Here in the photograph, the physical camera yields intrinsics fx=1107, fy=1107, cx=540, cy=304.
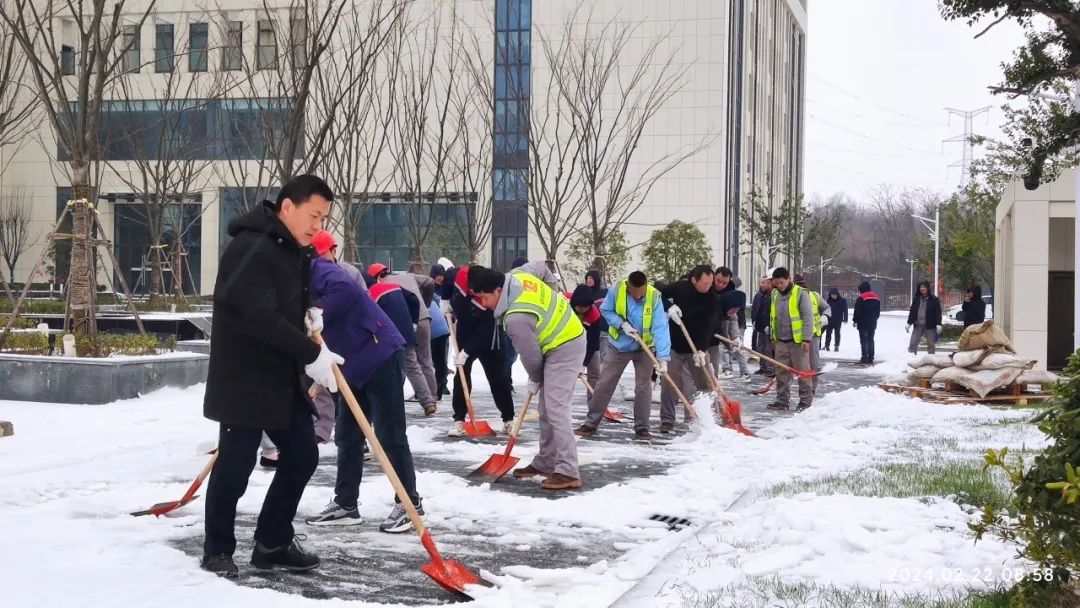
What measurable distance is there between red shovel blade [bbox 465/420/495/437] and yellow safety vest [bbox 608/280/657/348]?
59.0 inches

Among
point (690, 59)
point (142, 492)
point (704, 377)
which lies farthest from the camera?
point (690, 59)

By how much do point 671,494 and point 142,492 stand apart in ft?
11.2

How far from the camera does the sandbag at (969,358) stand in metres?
14.1

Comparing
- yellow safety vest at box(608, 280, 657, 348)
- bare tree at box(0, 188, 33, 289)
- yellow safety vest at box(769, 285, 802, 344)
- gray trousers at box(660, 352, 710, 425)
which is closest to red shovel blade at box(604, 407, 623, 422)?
gray trousers at box(660, 352, 710, 425)

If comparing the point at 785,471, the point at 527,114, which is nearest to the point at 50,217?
the point at 527,114

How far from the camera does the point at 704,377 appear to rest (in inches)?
480

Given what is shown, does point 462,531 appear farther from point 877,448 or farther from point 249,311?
point 877,448

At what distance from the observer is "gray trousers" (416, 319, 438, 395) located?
12633 millimetres

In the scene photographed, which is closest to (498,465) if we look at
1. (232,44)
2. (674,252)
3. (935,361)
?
(935,361)

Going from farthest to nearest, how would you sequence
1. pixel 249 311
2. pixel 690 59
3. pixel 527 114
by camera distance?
pixel 690 59
pixel 527 114
pixel 249 311

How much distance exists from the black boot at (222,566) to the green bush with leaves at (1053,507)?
10.4 ft

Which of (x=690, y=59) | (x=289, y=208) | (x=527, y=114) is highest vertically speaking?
(x=690, y=59)

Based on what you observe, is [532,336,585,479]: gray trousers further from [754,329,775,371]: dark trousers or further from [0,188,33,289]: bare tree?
[0,188,33,289]: bare tree

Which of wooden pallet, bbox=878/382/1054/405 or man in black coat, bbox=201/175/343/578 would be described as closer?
man in black coat, bbox=201/175/343/578
